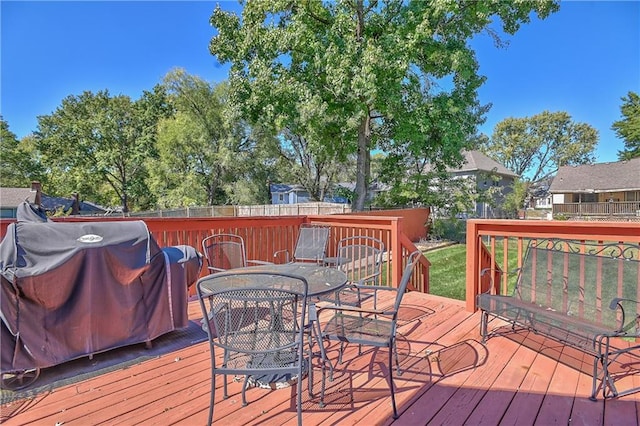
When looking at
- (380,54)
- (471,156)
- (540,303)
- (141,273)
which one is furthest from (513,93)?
(141,273)

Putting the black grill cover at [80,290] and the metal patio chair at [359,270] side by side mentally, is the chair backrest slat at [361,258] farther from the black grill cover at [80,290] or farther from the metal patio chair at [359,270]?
the black grill cover at [80,290]

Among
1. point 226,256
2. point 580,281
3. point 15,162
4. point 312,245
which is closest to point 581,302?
point 580,281

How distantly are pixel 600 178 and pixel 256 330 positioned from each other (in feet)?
103

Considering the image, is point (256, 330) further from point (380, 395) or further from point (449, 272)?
point (449, 272)

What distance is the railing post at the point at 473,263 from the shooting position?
345 centimetres

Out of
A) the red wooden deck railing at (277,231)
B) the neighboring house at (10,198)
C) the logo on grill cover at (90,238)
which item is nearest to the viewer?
the logo on grill cover at (90,238)

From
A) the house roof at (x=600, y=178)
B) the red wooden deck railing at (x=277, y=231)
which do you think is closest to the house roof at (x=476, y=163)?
the house roof at (x=600, y=178)

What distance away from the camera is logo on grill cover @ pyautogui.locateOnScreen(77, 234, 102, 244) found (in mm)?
2240

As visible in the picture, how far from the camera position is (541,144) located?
33.5m

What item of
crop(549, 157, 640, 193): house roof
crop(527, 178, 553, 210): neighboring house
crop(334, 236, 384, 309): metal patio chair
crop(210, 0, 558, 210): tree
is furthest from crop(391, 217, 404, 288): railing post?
crop(527, 178, 553, 210): neighboring house

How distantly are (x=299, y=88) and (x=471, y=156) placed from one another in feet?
60.5

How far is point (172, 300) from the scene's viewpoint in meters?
2.66

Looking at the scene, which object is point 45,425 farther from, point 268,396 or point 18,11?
point 18,11

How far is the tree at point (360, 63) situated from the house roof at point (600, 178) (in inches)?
763
